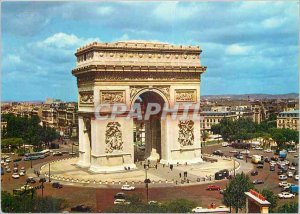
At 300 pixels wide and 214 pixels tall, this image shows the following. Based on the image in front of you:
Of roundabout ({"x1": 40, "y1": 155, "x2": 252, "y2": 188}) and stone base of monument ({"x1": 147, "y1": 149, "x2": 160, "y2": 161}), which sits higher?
stone base of monument ({"x1": 147, "y1": 149, "x2": 160, "y2": 161})

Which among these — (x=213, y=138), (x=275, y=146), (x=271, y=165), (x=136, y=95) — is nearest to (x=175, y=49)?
(x=136, y=95)

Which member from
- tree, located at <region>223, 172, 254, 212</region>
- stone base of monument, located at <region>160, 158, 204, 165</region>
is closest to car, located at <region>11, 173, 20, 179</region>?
stone base of monument, located at <region>160, 158, 204, 165</region>

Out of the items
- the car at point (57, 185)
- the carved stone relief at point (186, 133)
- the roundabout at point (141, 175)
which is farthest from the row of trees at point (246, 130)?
the car at point (57, 185)

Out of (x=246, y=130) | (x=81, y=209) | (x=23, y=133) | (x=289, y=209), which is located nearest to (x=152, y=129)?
(x=81, y=209)

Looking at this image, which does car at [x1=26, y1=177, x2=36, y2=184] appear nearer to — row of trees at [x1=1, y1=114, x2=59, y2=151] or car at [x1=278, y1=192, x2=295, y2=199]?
row of trees at [x1=1, y1=114, x2=59, y2=151]

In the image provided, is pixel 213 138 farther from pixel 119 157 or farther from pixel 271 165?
pixel 119 157

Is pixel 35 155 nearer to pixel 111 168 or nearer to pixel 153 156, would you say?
pixel 153 156

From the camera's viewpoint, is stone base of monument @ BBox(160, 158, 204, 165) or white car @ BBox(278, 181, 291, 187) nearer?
white car @ BBox(278, 181, 291, 187)
